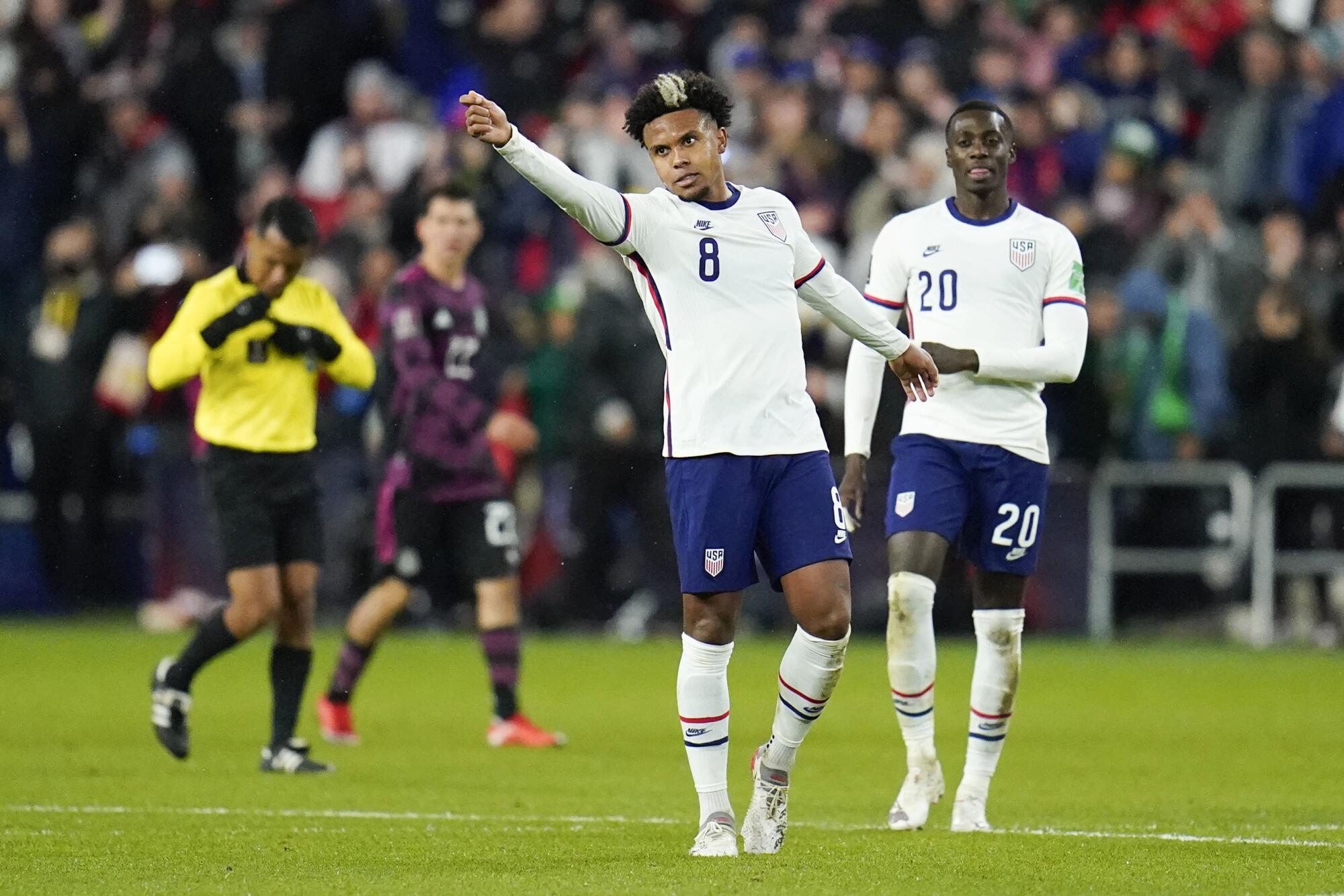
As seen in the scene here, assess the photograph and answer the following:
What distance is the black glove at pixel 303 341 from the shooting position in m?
10.5

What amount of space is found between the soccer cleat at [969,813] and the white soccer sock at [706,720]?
1256 millimetres

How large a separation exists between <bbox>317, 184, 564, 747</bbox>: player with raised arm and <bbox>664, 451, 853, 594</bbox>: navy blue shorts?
4.55 m

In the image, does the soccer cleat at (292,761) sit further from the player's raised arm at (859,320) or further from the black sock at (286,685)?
the player's raised arm at (859,320)

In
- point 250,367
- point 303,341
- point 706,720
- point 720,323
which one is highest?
point 720,323

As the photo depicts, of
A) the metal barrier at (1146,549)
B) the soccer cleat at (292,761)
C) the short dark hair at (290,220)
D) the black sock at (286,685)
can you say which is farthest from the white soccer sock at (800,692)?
the metal barrier at (1146,549)

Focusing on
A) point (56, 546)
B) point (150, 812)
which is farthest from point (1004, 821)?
point (56, 546)

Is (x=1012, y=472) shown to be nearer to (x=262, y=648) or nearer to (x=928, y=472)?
(x=928, y=472)

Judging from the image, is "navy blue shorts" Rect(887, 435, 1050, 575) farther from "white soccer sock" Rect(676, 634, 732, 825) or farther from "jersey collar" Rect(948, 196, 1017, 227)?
"white soccer sock" Rect(676, 634, 732, 825)

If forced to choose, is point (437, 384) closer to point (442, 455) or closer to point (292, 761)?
point (442, 455)

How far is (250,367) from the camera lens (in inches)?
419

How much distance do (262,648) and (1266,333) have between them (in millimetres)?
8054

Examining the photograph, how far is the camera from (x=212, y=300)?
1051 cm

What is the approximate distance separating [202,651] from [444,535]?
1.95 metres

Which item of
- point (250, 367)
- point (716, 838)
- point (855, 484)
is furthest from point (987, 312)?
point (250, 367)
